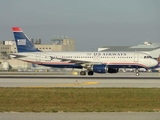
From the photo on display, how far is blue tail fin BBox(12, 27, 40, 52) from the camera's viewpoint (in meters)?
72.0

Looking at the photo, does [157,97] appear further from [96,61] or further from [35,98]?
[96,61]

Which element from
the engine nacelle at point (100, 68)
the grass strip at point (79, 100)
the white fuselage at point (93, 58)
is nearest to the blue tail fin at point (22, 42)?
the white fuselage at point (93, 58)

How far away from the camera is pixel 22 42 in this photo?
72875 millimetres

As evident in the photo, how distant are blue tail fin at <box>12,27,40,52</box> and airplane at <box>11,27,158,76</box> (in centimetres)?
22

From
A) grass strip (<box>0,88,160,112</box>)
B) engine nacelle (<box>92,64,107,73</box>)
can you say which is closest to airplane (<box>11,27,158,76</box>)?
engine nacelle (<box>92,64,107,73</box>)

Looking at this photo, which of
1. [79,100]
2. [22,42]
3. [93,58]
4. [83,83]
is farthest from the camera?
[22,42]

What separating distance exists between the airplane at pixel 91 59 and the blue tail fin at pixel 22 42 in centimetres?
22

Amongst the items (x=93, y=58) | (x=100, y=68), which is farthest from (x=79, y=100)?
(x=93, y=58)

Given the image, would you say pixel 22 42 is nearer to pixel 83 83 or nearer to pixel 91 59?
pixel 91 59

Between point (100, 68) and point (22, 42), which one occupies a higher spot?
point (22, 42)

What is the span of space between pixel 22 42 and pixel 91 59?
12.9m

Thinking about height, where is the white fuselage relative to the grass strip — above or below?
above

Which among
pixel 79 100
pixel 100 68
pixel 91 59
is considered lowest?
pixel 79 100

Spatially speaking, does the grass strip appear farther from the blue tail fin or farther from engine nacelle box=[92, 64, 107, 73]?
the blue tail fin
